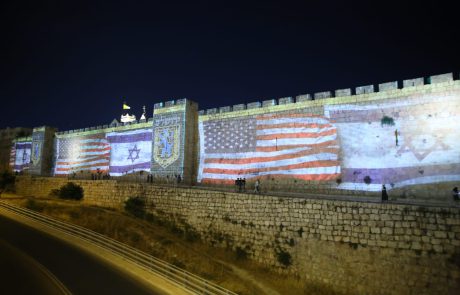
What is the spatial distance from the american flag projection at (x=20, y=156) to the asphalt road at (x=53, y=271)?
25763 millimetres

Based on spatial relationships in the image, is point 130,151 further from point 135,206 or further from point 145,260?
point 145,260

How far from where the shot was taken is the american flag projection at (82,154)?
1185 inches

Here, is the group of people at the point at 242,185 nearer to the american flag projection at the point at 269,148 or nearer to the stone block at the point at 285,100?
the american flag projection at the point at 269,148

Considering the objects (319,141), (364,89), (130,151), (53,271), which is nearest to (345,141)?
(319,141)

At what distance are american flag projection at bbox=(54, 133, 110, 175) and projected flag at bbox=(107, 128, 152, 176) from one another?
1.02 m

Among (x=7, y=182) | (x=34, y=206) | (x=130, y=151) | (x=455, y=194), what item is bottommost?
(x=34, y=206)

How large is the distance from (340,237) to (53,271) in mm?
10350

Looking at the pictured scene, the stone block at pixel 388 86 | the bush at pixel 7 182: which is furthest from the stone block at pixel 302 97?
the bush at pixel 7 182

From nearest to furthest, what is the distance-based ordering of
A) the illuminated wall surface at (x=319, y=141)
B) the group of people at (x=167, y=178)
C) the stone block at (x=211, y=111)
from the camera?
the illuminated wall surface at (x=319, y=141) < the group of people at (x=167, y=178) < the stone block at (x=211, y=111)

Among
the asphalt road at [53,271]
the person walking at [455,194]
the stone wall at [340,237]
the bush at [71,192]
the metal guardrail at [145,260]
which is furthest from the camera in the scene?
the bush at [71,192]

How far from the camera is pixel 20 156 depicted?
38.7m

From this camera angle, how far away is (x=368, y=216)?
500 inches

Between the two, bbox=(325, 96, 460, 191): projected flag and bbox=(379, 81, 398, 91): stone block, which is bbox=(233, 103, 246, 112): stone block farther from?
bbox=(379, 81, 398, 91): stone block

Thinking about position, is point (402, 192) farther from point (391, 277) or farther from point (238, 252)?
point (238, 252)
